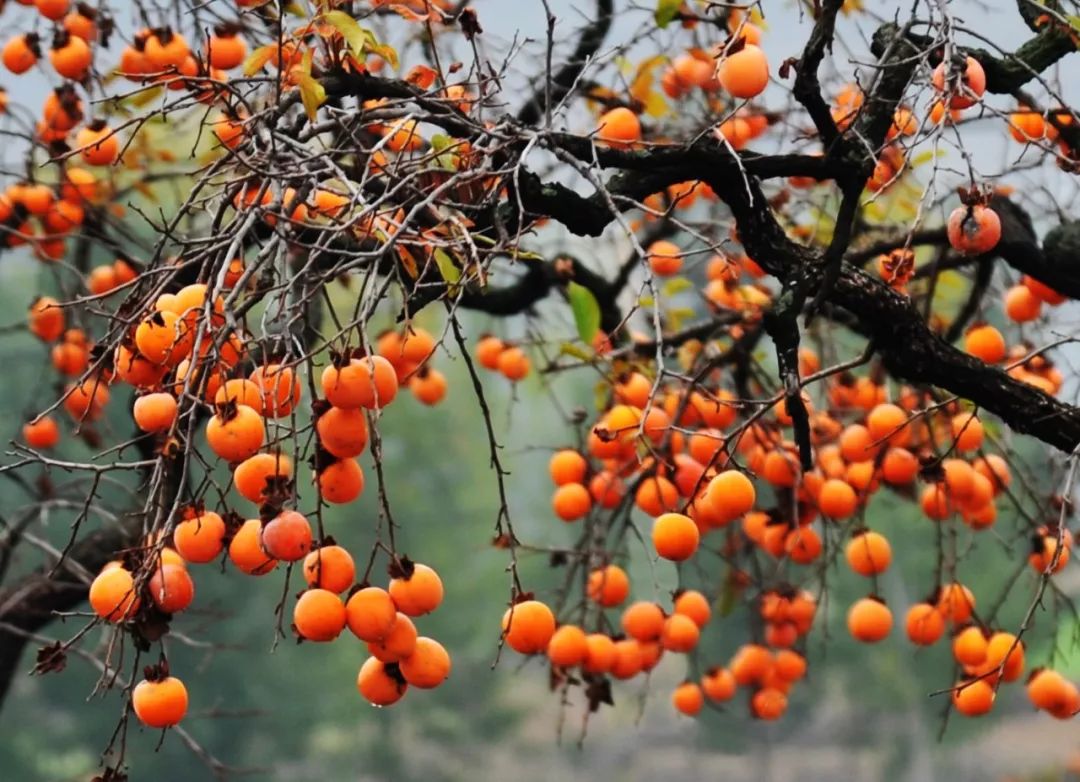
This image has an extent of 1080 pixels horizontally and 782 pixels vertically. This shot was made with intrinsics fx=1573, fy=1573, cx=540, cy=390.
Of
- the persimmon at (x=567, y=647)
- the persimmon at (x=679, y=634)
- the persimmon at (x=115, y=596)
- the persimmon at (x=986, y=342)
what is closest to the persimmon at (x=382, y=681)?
the persimmon at (x=115, y=596)

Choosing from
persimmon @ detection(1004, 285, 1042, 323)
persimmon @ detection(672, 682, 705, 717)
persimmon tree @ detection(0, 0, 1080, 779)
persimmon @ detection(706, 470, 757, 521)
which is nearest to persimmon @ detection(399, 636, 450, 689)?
persimmon tree @ detection(0, 0, 1080, 779)

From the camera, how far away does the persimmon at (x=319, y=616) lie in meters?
1.36

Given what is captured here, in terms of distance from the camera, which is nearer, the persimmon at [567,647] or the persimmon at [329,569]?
the persimmon at [329,569]

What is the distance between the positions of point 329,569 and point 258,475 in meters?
0.11

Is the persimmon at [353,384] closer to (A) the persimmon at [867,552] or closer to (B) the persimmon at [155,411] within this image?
(B) the persimmon at [155,411]

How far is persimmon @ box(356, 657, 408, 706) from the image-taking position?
4.81 feet

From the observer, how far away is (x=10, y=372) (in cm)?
1283

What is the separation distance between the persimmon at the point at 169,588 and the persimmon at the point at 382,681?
0.21m

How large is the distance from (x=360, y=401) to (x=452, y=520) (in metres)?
13.8

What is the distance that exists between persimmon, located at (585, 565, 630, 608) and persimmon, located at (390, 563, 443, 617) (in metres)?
1.20

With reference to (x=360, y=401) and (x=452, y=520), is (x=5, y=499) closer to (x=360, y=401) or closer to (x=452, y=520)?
(x=452, y=520)

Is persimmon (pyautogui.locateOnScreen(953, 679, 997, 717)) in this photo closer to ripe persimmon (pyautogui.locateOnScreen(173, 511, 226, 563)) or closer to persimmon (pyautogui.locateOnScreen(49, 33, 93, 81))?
ripe persimmon (pyautogui.locateOnScreen(173, 511, 226, 563))

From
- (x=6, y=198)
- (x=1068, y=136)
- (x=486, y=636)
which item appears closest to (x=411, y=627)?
(x=1068, y=136)

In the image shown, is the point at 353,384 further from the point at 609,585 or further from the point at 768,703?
the point at 768,703
